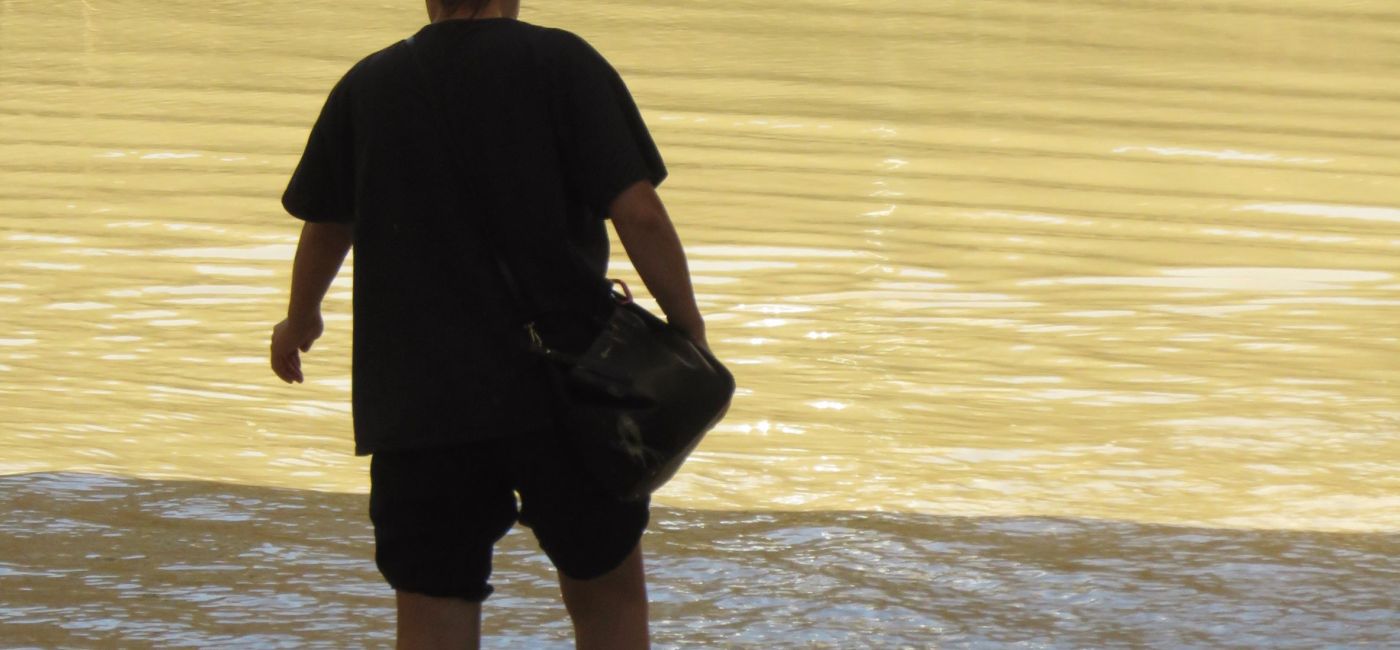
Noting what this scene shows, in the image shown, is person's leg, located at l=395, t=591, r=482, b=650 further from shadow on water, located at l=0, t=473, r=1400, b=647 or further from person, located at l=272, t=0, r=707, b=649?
shadow on water, located at l=0, t=473, r=1400, b=647

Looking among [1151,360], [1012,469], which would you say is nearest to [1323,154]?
[1151,360]

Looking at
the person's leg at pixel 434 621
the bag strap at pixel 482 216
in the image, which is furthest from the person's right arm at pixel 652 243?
the person's leg at pixel 434 621

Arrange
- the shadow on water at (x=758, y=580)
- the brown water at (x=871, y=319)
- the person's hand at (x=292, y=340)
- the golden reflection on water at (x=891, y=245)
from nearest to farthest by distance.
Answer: the person's hand at (x=292, y=340) < the shadow on water at (x=758, y=580) < the brown water at (x=871, y=319) < the golden reflection on water at (x=891, y=245)

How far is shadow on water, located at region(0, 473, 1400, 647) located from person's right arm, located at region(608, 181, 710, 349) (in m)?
0.84

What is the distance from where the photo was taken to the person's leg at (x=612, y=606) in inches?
80.2

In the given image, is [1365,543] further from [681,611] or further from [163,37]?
[163,37]

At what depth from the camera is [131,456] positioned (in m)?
3.87

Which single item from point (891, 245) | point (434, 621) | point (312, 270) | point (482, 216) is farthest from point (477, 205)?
point (891, 245)

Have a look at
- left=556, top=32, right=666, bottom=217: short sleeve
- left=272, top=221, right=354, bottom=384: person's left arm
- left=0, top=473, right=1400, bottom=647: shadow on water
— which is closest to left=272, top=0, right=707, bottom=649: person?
left=556, top=32, right=666, bottom=217: short sleeve

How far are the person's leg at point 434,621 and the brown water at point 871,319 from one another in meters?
0.67

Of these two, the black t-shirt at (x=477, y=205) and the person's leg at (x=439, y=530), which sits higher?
the black t-shirt at (x=477, y=205)

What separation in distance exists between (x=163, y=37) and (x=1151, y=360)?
599 cm

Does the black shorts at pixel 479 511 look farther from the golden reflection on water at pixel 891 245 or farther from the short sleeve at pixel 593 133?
the golden reflection on water at pixel 891 245

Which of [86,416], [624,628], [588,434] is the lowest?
[86,416]
